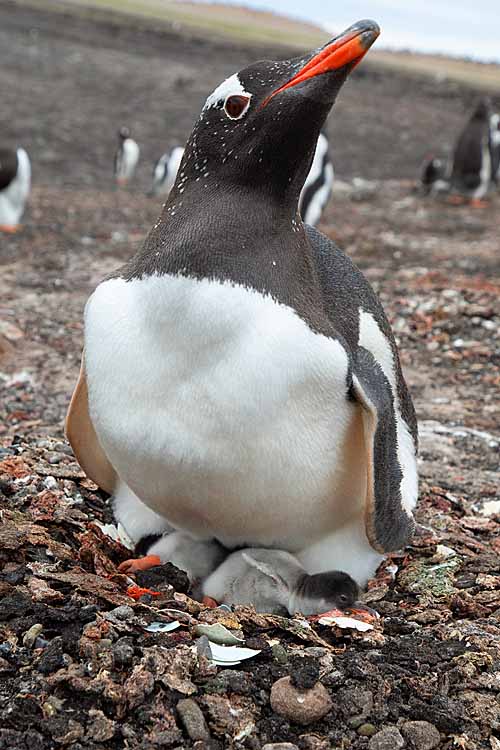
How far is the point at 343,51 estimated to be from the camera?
249 cm

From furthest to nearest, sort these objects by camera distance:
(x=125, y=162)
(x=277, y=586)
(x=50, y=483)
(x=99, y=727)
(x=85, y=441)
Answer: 1. (x=125, y=162)
2. (x=50, y=483)
3. (x=85, y=441)
4. (x=277, y=586)
5. (x=99, y=727)

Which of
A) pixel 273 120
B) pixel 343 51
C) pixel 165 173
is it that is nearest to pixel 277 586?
pixel 273 120

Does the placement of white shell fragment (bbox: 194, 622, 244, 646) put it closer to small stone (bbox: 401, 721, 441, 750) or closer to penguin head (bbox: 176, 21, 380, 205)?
small stone (bbox: 401, 721, 441, 750)

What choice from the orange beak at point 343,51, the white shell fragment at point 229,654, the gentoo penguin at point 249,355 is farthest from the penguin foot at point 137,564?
the orange beak at point 343,51

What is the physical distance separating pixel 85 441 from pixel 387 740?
1484 millimetres

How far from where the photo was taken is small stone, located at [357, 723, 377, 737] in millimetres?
2262

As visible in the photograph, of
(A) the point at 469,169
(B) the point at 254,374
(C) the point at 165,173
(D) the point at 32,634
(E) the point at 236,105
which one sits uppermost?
(E) the point at 236,105

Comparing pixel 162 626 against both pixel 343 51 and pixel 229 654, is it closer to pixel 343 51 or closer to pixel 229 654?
pixel 229 654

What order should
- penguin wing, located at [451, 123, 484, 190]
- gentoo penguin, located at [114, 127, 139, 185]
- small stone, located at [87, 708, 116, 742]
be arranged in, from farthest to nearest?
penguin wing, located at [451, 123, 484, 190] < gentoo penguin, located at [114, 127, 139, 185] < small stone, located at [87, 708, 116, 742]

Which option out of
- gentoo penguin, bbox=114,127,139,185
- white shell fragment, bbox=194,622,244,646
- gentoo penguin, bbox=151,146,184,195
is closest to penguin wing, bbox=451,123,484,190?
gentoo penguin, bbox=151,146,184,195

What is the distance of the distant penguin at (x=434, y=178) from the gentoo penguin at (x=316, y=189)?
12.8ft

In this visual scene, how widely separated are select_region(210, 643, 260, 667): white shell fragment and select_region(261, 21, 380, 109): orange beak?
1.42m

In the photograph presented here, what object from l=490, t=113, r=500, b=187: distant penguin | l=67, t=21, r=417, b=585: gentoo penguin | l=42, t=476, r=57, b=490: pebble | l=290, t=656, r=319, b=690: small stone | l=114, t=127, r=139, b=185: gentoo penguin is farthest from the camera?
l=490, t=113, r=500, b=187: distant penguin

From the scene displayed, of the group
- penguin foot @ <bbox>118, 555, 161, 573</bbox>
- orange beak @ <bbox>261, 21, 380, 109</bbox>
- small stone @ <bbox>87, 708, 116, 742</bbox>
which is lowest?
penguin foot @ <bbox>118, 555, 161, 573</bbox>
